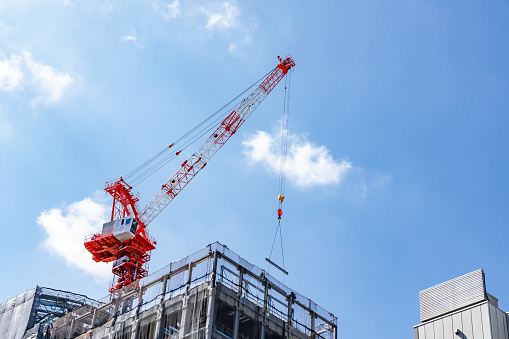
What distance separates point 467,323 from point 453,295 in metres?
3.69

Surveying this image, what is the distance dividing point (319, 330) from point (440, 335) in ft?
41.7

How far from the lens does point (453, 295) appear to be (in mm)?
71938

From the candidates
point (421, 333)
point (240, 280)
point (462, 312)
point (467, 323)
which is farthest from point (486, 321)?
point (240, 280)

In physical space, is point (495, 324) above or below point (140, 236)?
below

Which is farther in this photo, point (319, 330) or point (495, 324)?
point (319, 330)

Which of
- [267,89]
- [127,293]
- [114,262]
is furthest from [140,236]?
[127,293]

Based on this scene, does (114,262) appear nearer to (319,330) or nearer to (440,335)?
(319,330)

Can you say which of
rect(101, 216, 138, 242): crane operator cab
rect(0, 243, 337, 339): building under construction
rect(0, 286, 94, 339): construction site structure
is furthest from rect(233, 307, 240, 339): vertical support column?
rect(101, 216, 138, 242): crane operator cab

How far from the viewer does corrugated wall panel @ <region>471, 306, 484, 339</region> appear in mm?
67181

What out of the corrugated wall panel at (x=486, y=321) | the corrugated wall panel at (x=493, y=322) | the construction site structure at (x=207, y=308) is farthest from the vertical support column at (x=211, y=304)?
the corrugated wall panel at (x=493, y=322)

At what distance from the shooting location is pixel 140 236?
502 ft

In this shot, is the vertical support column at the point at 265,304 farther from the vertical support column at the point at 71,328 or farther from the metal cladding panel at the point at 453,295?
the vertical support column at the point at 71,328

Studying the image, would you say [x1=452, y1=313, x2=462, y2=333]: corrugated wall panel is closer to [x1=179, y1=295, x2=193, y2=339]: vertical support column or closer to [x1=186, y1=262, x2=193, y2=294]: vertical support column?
[x1=179, y1=295, x2=193, y2=339]: vertical support column

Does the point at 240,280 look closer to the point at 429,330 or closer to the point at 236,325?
the point at 236,325
